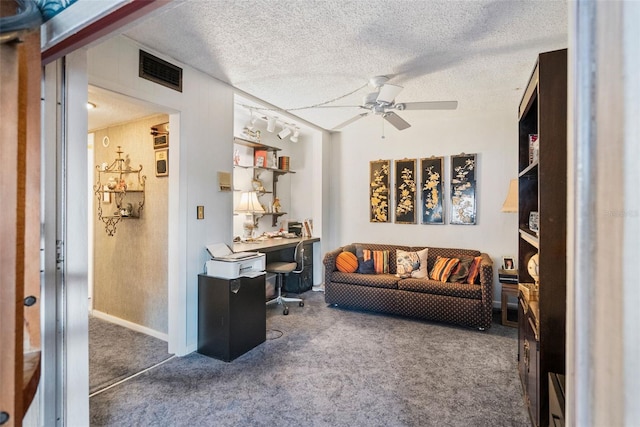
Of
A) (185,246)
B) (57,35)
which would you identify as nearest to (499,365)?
(185,246)

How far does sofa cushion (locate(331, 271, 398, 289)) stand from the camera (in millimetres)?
3910

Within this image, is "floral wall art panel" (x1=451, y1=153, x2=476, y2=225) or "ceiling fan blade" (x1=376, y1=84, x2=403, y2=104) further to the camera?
"floral wall art panel" (x1=451, y1=153, x2=476, y2=225)

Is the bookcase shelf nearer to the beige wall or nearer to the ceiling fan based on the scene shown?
the ceiling fan

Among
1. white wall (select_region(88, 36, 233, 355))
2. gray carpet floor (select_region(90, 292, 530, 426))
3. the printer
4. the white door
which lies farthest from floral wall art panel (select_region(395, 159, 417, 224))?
the white door

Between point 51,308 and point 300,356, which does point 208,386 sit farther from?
point 51,308

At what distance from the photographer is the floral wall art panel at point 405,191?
4.67m

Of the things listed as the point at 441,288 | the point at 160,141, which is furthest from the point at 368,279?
the point at 160,141

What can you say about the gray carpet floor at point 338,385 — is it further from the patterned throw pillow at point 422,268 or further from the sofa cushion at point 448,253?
the sofa cushion at point 448,253

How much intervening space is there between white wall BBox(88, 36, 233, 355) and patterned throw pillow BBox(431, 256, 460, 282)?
251 cm

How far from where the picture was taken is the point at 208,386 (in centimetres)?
236

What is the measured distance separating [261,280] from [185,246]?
75 cm

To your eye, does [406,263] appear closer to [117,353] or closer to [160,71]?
[117,353]

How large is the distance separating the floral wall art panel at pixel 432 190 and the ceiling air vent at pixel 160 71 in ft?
10.6

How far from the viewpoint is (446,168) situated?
4.45 meters
